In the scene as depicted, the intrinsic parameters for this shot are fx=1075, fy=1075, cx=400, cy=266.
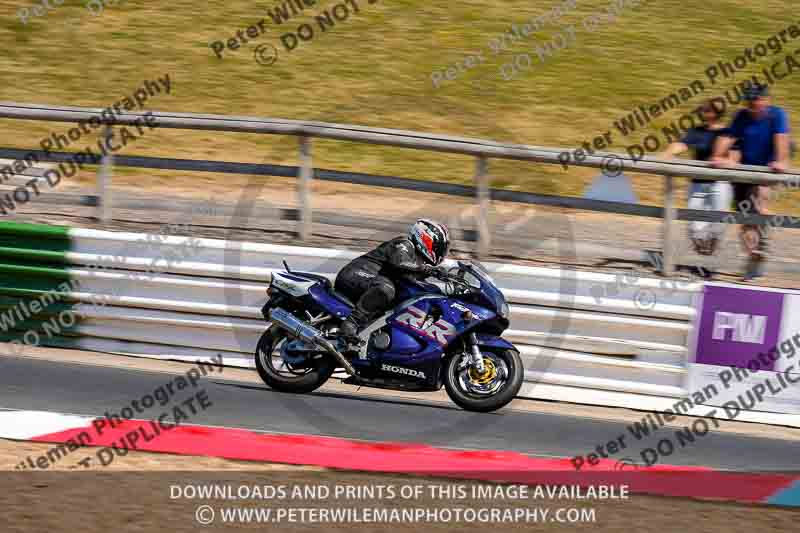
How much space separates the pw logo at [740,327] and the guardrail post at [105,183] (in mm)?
5875

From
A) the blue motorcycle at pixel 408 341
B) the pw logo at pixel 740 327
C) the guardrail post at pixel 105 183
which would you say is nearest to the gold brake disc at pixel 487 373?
the blue motorcycle at pixel 408 341

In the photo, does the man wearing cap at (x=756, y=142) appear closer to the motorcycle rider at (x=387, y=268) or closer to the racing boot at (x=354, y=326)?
the motorcycle rider at (x=387, y=268)

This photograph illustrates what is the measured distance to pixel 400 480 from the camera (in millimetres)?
6863

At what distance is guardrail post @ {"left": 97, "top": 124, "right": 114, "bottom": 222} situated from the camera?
10.4m

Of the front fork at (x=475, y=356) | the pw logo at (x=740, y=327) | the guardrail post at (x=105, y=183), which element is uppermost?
the guardrail post at (x=105, y=183)

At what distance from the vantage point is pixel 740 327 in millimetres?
9375

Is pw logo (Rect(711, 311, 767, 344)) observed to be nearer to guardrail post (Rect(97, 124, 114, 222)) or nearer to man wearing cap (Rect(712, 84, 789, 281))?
man wearing cap (Rect(712, 84, 789, 281))

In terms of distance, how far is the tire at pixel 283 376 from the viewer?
9.19 metres

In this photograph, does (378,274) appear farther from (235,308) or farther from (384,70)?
(384,70)

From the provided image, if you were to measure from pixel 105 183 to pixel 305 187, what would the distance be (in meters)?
2.02

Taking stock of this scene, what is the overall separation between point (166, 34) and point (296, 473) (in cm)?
1196

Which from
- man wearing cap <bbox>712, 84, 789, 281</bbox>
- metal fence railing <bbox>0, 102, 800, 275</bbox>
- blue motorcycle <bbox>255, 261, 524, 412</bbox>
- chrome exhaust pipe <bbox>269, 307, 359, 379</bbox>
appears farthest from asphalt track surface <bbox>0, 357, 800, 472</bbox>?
man wearing cap <bbox>712, 84, 789, 281</bbox>

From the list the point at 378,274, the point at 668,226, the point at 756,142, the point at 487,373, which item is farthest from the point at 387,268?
the point at 756,142

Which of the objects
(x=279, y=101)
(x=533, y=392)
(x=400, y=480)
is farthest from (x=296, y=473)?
(x=279, y=101)
